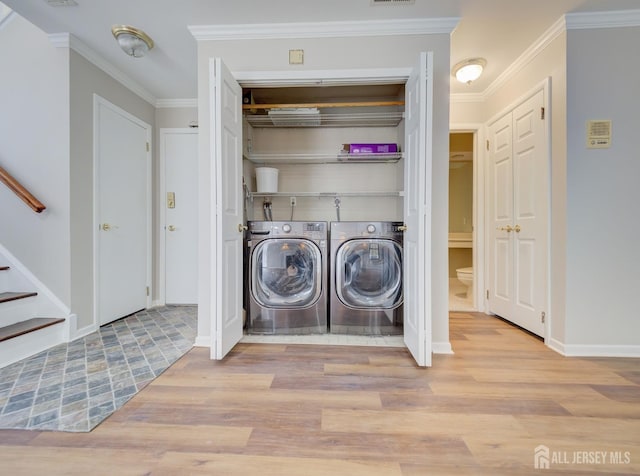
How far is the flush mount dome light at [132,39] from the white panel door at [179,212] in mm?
1085

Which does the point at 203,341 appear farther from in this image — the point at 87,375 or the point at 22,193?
the point at 22,193

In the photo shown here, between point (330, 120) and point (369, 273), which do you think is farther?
point (330, 120)

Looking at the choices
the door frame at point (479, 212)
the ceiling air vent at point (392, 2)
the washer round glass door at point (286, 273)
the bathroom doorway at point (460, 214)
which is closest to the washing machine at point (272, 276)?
the washer round glass door at point (286, 273)

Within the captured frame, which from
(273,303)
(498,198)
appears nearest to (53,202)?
(273,303)

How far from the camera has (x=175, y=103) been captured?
10.7ft

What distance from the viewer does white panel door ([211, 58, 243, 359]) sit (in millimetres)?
1819

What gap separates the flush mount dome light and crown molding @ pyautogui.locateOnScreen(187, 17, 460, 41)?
397 mm

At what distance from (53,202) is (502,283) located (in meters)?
4.03

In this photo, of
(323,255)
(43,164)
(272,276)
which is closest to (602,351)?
(323,255)

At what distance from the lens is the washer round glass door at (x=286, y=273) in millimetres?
2338

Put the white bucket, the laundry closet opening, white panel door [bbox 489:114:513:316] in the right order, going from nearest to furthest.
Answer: the laundry closet opening → the white bucket → white panel door [bbox 489:114:513:316]

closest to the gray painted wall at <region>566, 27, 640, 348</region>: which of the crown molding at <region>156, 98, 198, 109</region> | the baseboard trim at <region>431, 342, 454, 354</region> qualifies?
the baseboard trim at <region>431, 342, 454, 354</region>

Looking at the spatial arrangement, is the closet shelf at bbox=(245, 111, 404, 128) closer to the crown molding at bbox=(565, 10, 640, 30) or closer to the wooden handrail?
the crown molding at bbox=(565, 10, 640, 30)

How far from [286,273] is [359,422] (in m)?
1.32
